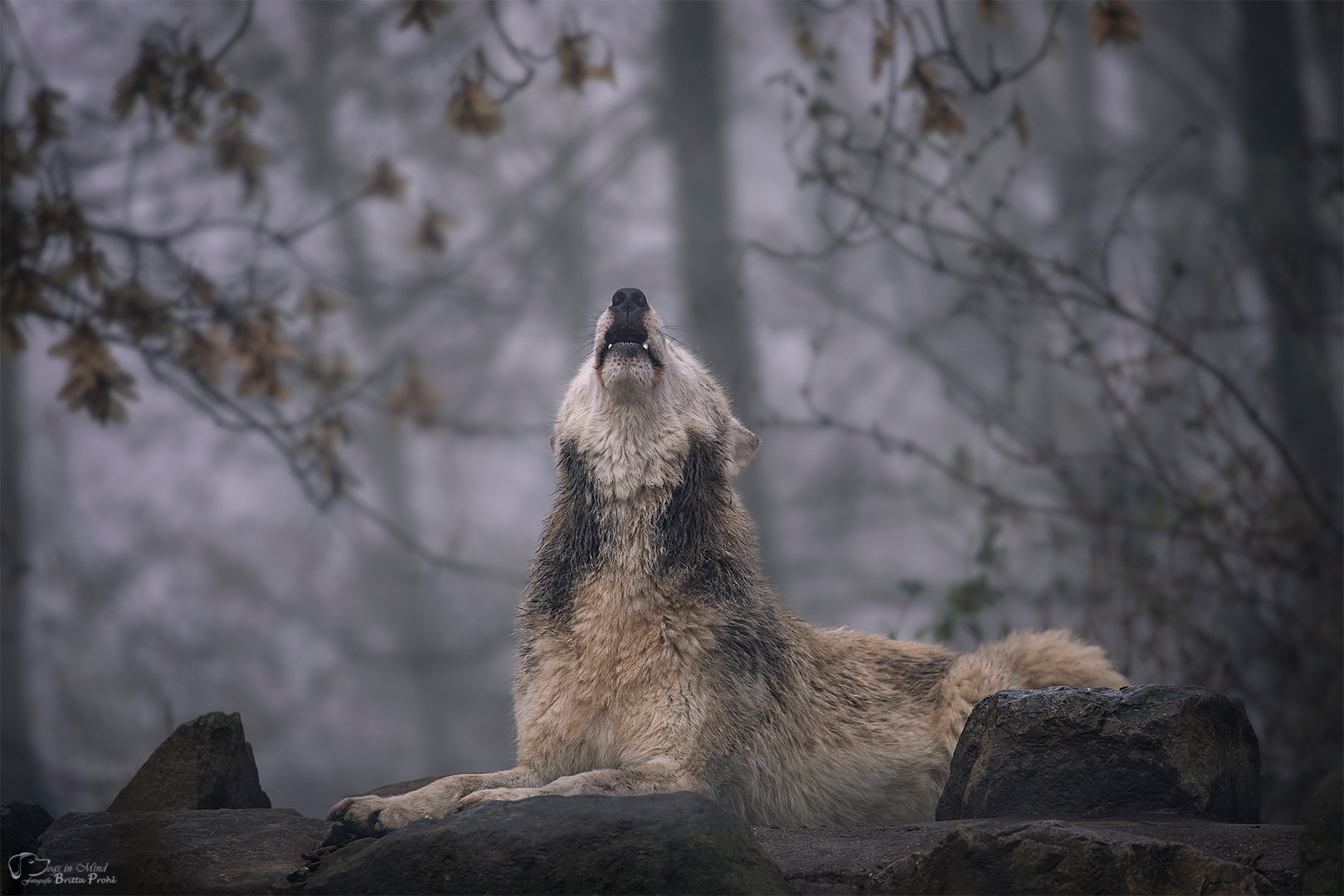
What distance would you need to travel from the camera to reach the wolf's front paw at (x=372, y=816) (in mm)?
3096

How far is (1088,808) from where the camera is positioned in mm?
3305

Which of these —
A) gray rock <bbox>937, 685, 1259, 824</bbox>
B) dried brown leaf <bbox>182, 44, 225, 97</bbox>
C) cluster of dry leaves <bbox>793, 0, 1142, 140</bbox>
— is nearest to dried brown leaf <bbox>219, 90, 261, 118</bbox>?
dried brown leaf <bbox>182, 44, 225, 97</bbox>

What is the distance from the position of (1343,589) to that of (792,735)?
15.8ft

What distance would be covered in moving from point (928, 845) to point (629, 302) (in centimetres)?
224

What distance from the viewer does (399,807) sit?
3.16 m

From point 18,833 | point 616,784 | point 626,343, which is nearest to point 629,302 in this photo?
point 626,343

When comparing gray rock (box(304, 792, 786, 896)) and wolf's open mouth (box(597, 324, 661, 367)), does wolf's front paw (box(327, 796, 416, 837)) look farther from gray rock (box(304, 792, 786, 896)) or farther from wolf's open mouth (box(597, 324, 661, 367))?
wolf's open mouth (box(597, 324, 661, 367))

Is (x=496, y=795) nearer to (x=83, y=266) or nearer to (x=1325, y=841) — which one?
(x=1325, y=841)

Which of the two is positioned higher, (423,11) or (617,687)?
(423,11)

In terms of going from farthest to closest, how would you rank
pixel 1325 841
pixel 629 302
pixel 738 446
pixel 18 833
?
pixel 738 446, pixel 629 302, pixel 18 833, pixel 1325 841

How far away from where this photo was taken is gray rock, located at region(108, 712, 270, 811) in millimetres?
3572

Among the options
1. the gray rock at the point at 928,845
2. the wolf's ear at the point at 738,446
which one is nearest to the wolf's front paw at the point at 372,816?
the gray rock at the point at 928,845

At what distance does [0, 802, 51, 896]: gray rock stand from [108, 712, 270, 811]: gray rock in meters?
0.29

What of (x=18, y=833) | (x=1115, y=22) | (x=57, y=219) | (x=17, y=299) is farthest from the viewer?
(x=57, y=219)
